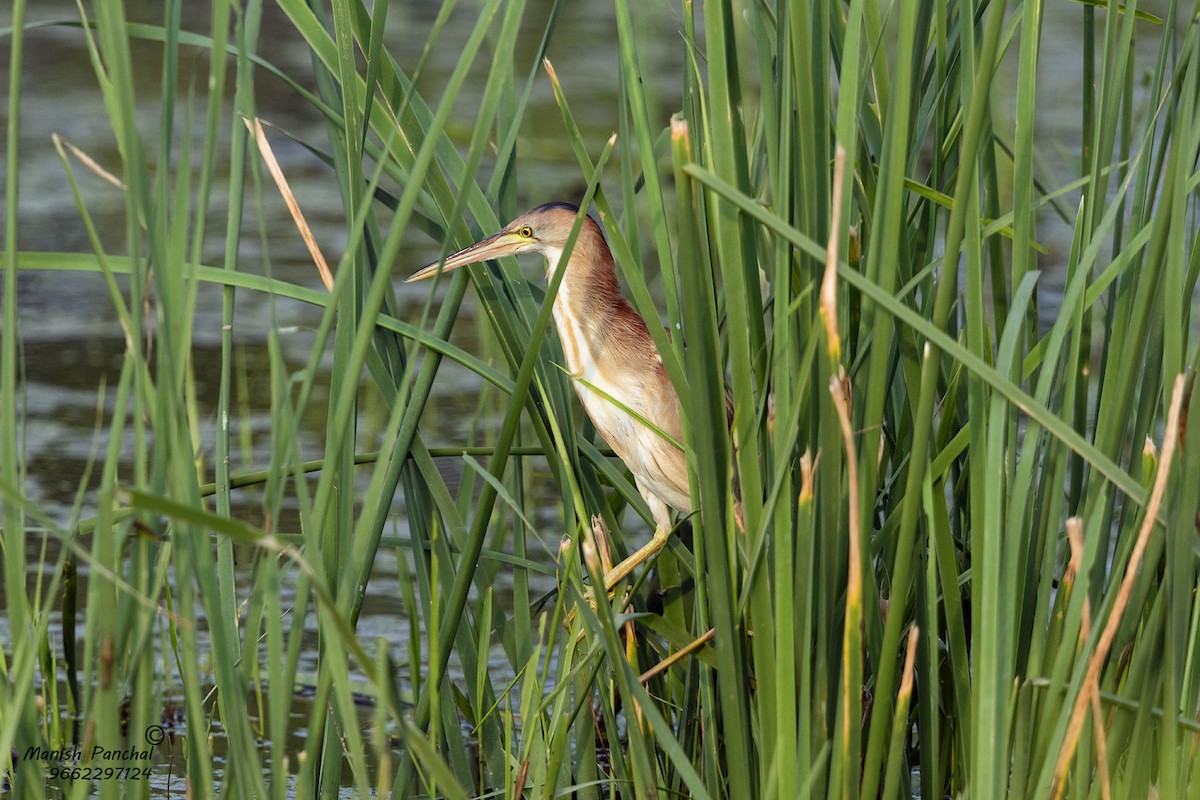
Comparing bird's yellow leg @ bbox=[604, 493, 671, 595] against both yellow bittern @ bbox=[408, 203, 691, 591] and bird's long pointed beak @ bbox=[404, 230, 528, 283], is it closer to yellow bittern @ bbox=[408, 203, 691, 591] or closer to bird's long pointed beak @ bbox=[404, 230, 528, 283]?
yellow bittern @ bbox=[408, 203, 691, 591]

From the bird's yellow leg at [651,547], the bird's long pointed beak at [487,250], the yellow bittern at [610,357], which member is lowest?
the bird's yellow leg at [651,547]

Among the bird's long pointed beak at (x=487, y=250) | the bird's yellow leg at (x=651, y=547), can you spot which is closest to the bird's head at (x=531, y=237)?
the bird's long pointed beak at (x=487, y=250)

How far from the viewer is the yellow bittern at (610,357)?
6.74 ft

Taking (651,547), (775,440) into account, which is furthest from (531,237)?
(775,440)

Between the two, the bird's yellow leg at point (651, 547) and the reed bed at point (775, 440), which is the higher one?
the reed bed at point (775, 440)

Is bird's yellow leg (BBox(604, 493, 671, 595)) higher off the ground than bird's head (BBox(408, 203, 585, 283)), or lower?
lower

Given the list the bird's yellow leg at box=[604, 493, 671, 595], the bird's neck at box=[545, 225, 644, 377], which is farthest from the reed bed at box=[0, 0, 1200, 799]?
the bird's neck at box=[545, 225, 644, 377]

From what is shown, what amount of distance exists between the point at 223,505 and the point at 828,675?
644 millimetres

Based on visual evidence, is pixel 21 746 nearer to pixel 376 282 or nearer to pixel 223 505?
pixel 223 505

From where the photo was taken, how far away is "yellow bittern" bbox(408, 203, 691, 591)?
6.74ft

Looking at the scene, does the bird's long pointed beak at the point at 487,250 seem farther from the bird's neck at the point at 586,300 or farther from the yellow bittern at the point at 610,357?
the bird's neck at the point at 586,300

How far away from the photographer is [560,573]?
1808 millimetres

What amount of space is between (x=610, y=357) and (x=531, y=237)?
239 mm

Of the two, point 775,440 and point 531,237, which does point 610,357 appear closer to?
point 531,237
